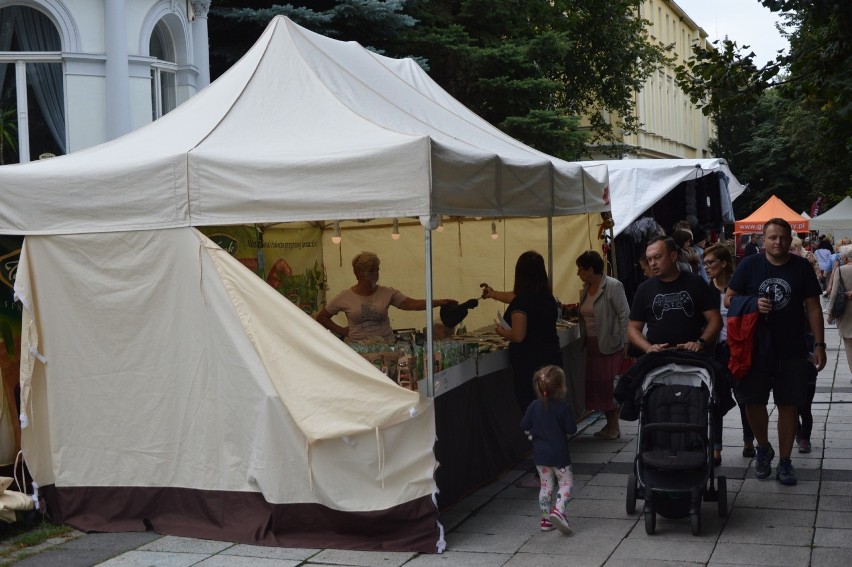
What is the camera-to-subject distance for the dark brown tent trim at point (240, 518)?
682 centimetres

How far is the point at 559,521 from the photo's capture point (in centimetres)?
696

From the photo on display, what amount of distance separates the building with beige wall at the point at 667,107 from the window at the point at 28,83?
33341mm

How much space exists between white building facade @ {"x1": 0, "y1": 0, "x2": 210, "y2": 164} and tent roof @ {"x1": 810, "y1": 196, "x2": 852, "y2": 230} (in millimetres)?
27159

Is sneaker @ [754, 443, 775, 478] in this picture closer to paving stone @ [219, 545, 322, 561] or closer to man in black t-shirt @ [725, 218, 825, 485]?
man in black t-shirt @ [725, 218, 825, 485]

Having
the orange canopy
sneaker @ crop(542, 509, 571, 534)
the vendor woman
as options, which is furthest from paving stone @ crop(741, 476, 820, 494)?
the orange canopy

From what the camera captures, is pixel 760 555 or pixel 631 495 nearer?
pixel 760 555

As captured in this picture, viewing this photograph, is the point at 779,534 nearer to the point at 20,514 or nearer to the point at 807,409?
the point at 807,409

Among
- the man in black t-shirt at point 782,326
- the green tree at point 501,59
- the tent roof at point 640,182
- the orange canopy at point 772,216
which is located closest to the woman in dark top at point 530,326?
the man in black t-shirt at point 782,326

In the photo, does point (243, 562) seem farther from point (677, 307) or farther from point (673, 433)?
point (677, 307)

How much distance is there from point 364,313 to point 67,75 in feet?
30.4

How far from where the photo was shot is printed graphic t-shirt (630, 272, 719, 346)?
25.0 ft

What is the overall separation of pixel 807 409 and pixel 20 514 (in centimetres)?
610

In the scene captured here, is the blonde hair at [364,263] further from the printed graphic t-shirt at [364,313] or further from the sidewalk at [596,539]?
the sidewalk at [596,539]

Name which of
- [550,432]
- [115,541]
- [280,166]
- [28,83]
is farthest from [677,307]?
[28,83]
